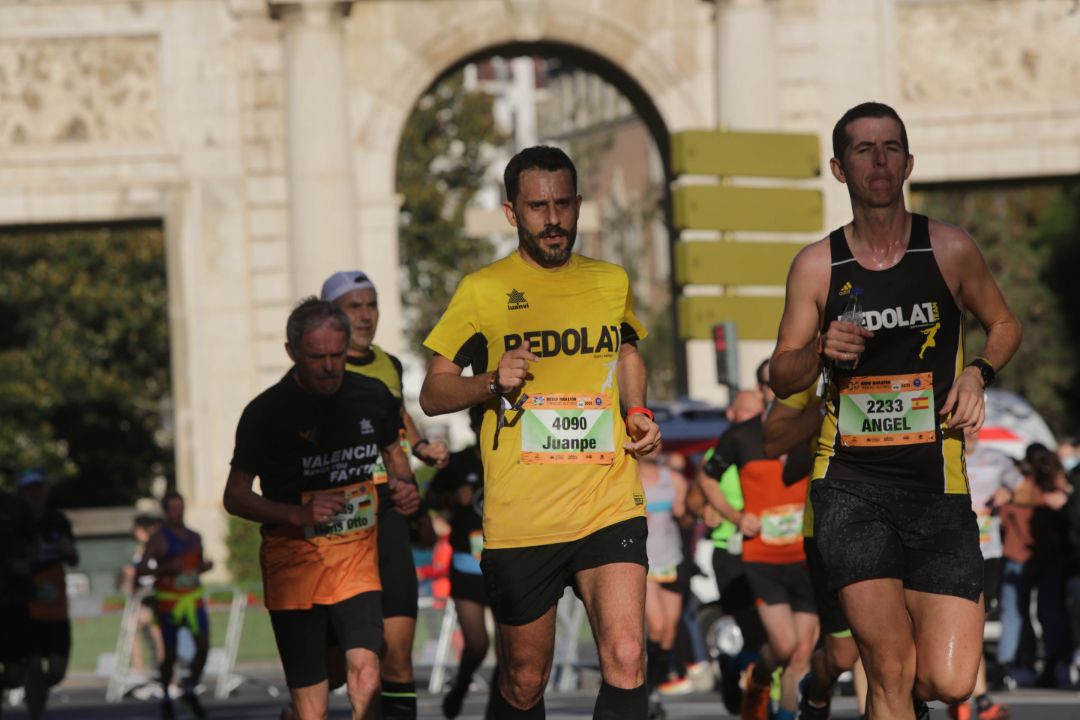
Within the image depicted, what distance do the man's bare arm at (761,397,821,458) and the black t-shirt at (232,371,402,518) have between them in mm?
1815

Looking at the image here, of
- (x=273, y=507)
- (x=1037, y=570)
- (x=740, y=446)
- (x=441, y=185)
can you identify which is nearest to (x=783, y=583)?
(x=740, y=446)

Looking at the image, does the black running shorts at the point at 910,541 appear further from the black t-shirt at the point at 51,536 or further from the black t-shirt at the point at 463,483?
the black t-shirt at the point at 51,536

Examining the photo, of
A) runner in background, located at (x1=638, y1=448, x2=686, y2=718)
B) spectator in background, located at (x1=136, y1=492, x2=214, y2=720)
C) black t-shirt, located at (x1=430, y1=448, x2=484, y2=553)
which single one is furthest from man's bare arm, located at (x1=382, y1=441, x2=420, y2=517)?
spectator in background, located at (x1=136, y1=492, x2=214, y2=720)

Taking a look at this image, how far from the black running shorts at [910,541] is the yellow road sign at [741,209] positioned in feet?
43.2

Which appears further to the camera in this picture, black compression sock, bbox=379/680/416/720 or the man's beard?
black compression sock, bbox=379/680/416/720

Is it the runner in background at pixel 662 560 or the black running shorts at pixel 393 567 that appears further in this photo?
the runner in background at pixel 662 560

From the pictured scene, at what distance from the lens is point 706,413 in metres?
22.1

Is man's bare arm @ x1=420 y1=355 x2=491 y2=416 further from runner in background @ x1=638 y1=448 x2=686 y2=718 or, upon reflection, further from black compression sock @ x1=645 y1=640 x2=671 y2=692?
runner in background @ x1=638 y1=448 x2=686 y2=718

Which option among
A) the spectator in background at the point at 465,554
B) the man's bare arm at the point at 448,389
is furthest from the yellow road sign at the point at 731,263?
the man's bare arm at the point at 448,389

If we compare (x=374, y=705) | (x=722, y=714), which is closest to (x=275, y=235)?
(x=722, y=714)

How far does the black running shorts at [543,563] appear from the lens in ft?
27.2

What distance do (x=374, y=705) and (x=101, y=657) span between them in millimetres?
16257

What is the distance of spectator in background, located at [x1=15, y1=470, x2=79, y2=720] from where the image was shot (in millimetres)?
18109

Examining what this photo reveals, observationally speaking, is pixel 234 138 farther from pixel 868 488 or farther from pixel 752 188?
pixel 868 488
